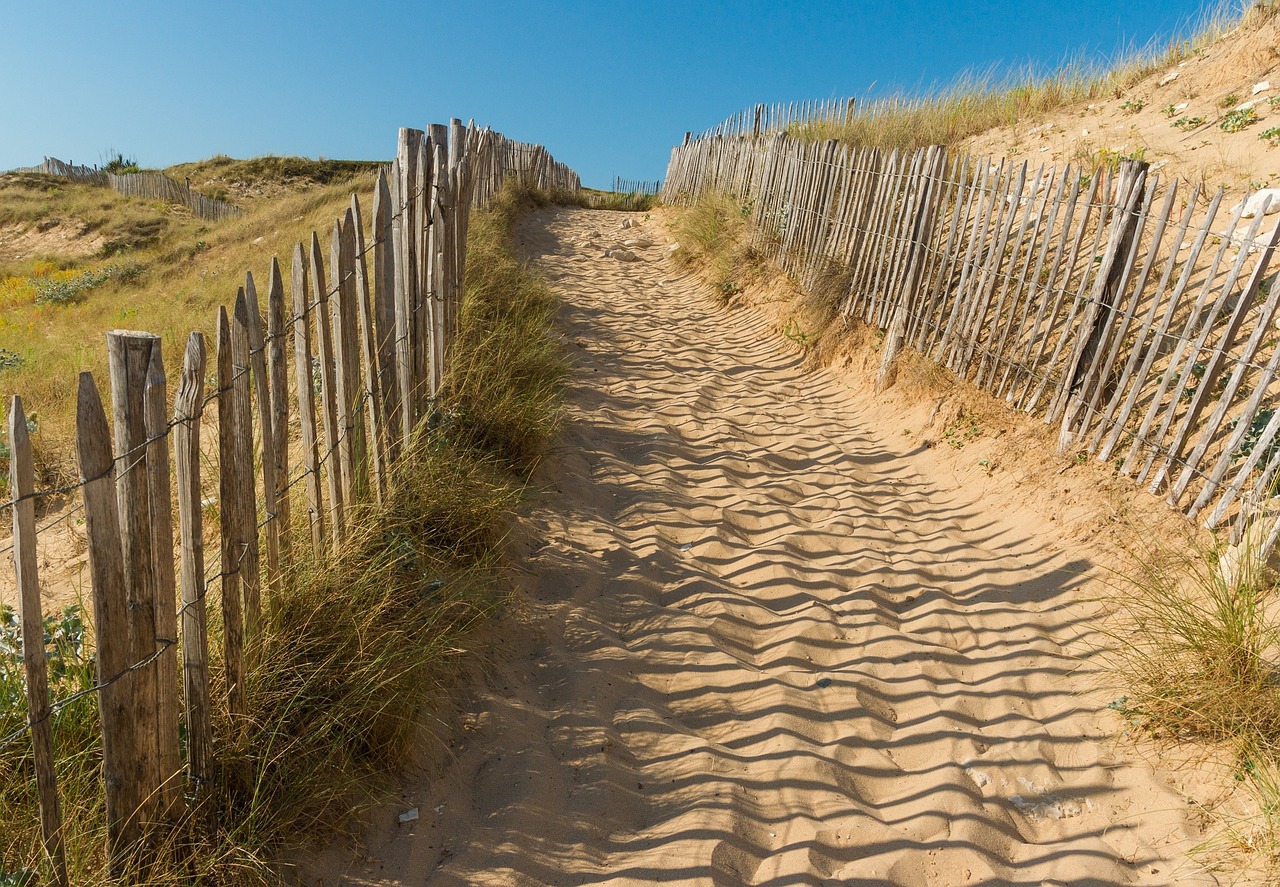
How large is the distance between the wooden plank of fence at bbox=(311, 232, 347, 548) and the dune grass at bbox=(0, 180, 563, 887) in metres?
0.09

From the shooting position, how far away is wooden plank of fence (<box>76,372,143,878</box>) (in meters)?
1.60

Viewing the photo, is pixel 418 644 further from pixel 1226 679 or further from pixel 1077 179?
pixel 1077 179

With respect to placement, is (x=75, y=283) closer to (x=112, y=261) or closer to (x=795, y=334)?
(x=112, y=261)

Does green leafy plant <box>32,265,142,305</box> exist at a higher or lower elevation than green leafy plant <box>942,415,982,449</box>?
lower

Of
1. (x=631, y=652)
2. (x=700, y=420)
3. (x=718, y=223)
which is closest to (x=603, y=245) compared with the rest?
(x=718, y=223)

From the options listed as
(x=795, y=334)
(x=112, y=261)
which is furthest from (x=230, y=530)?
(x=112, y=261)

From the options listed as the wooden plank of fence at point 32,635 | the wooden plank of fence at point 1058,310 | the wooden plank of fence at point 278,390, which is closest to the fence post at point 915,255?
the wooden plank of fence at point 1058,310

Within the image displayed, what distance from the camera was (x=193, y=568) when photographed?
6.59 feet

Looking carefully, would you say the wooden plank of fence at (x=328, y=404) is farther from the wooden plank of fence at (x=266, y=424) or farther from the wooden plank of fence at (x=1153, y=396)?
the wooden plank of fence at (x=1153, y=396)

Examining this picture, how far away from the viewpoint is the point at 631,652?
3285 millimetres

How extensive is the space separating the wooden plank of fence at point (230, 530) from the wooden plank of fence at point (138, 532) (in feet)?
0.99

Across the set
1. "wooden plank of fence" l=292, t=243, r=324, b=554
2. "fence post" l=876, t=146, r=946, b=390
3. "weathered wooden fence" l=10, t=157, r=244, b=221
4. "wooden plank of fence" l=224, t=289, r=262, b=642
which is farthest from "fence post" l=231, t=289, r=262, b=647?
"weathered wooden fence" l=10, t=157, r=244, b=221

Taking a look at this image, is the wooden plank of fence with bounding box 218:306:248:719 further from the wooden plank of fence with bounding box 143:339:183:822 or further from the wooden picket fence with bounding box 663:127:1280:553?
the wooden picket fence with bounding box 663:127:1280:553

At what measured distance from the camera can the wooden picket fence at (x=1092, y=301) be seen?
3803 mm
